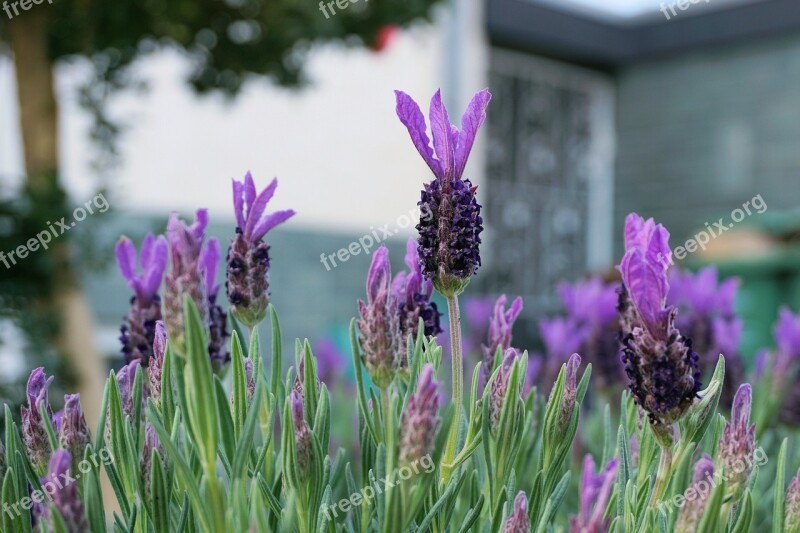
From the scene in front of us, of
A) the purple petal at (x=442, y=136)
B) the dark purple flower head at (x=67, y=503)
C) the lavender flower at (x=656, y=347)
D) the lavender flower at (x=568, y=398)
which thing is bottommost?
the dark purple flower head at (x=67, y=503)

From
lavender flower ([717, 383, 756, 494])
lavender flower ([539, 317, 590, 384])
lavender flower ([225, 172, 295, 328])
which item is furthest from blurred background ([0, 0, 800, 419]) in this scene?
lavender flower ([717, 383, 756, 494])

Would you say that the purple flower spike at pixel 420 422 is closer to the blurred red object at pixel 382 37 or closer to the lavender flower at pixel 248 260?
the lavender flower at pixel 248 260

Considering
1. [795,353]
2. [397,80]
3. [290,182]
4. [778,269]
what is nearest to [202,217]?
[795,353]

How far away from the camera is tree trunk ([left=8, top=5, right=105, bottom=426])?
2.22 meters

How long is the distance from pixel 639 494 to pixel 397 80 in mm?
5026

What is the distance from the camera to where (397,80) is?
5.56 metres

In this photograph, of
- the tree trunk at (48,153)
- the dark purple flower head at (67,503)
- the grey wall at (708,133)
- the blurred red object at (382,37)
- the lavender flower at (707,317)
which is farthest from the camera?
the grey wall at (708,133)

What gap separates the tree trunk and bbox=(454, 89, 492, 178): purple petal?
5.68 ft

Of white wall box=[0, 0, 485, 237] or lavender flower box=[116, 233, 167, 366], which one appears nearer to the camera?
lavender flower box=[116, 233, 167, 366]

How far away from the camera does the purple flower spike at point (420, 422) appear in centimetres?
51

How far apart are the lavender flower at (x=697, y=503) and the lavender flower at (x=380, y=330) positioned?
0.20 metres

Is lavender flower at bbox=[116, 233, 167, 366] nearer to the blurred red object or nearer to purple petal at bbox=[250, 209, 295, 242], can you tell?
purple petal at bbox=[250, 209, 295, 242]

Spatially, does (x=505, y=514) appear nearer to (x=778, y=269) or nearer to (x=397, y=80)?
(x=778, y=269)

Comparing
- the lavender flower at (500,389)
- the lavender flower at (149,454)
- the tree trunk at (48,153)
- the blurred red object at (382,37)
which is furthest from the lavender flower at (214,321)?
the blurred red object at (382,37)
